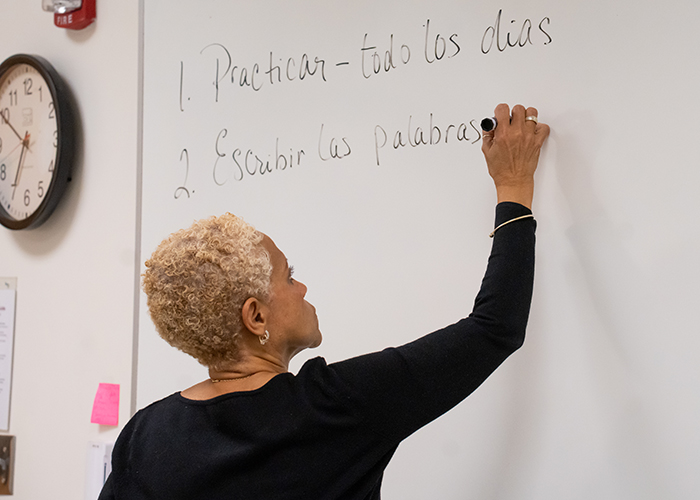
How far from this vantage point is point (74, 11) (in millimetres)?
1392

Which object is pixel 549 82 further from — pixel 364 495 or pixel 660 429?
pixel 364 495

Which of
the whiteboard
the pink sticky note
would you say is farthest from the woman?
the pink sticky note

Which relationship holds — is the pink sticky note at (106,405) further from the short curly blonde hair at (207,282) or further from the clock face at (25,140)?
the short curly blonde hair at (207,282)

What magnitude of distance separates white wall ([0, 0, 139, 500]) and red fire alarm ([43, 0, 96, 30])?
2cm

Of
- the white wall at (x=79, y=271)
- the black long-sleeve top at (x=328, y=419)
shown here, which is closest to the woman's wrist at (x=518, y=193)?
the black long-sleeve top at (x=328, y=419)

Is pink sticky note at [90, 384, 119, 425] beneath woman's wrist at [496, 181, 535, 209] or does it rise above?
beneath

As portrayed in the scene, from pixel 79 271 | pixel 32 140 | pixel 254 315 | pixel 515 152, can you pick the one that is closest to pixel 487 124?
pixel 515 152

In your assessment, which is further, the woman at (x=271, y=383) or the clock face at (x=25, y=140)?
the clock face at (x=25, y=140)

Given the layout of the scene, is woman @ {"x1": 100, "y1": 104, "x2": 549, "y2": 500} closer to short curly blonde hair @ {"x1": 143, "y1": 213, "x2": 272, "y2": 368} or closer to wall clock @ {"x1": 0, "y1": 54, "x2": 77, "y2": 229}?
short curly blonde hair @ {"x1": 143, "y1": 213, "x2": 272, "y2": 368}

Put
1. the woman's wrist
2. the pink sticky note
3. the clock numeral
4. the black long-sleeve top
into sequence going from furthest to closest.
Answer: the clock numeral
the pink sticky note
the woman's wrist
the black long-sleeve top

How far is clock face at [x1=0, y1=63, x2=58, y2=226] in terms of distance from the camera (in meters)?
1.42

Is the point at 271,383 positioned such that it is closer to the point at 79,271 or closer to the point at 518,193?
the point at 518,193

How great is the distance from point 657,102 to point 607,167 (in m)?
0.10

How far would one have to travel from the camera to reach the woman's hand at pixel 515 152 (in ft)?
2.74
